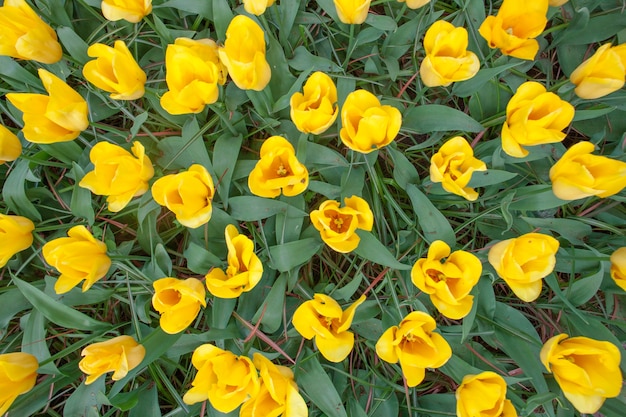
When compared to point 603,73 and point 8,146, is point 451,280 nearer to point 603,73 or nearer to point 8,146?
point 603,73

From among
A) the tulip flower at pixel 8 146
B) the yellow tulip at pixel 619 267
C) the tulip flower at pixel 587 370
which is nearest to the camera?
the tulip flower at pixel 587 370

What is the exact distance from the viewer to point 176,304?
1168 millimetres

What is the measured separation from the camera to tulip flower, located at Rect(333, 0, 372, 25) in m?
1.22

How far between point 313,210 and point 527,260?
0.57 meters

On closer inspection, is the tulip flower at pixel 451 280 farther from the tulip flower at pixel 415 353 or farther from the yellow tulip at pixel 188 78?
the yellow tulip at pixel 188 78

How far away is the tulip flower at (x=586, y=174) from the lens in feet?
3.71

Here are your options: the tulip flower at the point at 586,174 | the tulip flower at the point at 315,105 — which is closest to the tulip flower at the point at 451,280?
the tulip flower at the point at 586,174

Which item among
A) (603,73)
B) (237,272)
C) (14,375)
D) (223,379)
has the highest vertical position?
(603,73)

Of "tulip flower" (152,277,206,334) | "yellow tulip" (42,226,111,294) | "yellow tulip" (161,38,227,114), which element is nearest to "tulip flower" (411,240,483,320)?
"tulip flower" (152,277,206,334)

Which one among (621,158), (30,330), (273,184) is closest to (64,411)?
(30,330)

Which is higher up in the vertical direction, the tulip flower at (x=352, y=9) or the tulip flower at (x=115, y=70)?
the tulip flower at (x=352, y=9)

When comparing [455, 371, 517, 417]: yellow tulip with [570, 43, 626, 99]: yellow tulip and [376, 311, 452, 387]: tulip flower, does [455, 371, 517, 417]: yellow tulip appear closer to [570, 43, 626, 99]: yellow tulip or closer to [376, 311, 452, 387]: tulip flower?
[376, 311, 452, 387]: tulip flower

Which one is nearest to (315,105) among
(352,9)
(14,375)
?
(352,9)

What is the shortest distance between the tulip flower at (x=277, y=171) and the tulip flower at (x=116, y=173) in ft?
0.99
